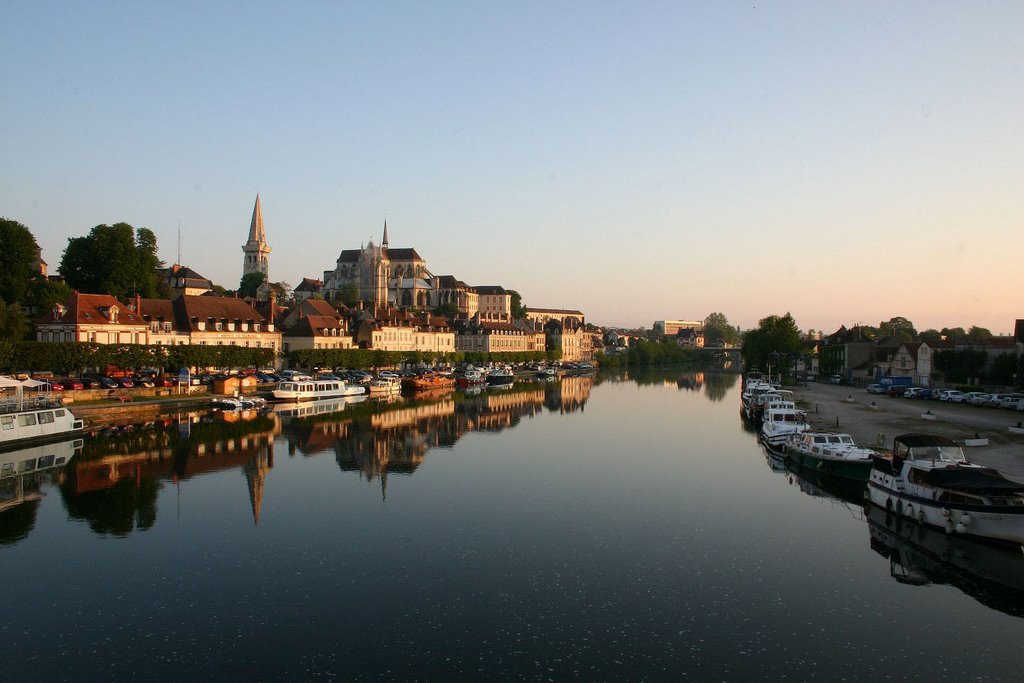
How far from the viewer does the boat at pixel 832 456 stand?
2836 cm

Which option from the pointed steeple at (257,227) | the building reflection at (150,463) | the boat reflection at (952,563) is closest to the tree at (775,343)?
the building reflection at (150,463)

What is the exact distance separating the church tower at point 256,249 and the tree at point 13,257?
8563 centimetres

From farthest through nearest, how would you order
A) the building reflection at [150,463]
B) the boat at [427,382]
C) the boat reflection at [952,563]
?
the boat at [427,382] → the building reflection at [150,463] → the boat reflection at [952,563]

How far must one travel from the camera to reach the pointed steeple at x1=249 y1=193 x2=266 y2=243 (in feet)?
499

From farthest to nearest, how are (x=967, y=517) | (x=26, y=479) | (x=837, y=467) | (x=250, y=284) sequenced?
(x=250, y=284)
(x=837, y=467)
(x=26, y=479)
(x=967, y=517)

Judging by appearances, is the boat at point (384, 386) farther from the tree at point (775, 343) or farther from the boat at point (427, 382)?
the tree at point (775, 343)

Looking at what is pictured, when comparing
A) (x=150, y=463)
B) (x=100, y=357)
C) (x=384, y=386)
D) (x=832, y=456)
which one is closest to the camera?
(x=832, y=456)

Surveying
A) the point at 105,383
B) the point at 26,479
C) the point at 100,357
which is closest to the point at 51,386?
the point at 105,383

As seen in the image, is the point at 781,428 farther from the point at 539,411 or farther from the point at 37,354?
the point at 37,354

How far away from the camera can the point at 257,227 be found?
153 m

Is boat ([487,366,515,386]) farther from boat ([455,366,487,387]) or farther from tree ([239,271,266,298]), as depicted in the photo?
tree ([239,271,266,298])

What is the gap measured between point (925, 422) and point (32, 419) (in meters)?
45.1

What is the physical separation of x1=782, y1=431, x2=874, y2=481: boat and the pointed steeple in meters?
136

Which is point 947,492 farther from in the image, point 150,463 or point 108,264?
point 108,264
